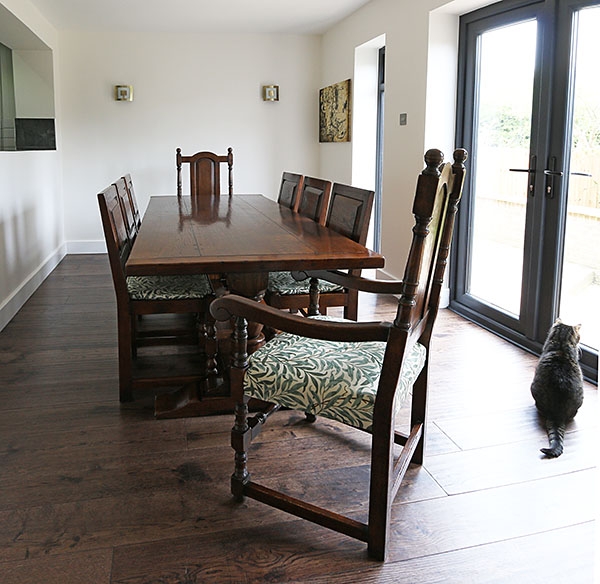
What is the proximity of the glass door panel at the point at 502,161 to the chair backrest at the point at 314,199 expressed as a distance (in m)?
1.14

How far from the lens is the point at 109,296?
4684 mm

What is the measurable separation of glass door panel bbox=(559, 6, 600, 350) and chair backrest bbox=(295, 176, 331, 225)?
4.09 ft

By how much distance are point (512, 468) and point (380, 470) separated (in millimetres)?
741

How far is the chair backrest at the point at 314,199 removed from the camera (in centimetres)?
335

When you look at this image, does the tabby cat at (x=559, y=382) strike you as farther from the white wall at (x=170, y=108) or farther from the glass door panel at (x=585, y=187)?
the white wall at (x=170, y=108)

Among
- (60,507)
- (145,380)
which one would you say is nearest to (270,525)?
(60,507)

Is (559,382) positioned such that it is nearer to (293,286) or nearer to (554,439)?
(554,439)

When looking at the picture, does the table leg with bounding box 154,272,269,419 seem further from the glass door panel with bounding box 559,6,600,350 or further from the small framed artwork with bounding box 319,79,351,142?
the small framed artwork with bounding box 319,79,351,142

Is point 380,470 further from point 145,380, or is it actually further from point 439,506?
point 145,380

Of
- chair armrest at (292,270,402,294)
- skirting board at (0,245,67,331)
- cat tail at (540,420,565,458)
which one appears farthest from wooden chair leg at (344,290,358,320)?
skirting board at (0,245,67,331)

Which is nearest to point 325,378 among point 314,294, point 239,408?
point 239,408

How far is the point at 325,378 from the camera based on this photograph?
1.74 metres

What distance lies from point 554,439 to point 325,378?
1120 millimetres

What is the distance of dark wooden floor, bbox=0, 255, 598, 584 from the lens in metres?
1.67
